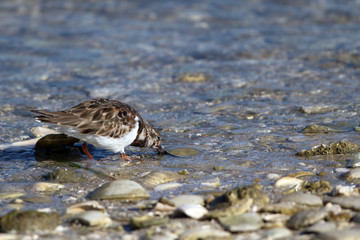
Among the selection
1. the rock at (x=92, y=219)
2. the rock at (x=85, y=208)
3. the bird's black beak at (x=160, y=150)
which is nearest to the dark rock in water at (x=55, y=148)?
the bird's black beak at (x=160, y=150)

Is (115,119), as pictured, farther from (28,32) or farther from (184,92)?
(28,32)

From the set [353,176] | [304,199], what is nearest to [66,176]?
[304,199]

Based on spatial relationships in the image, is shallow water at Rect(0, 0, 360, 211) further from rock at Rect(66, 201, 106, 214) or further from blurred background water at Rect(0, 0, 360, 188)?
rock at Rect(66, 201, 106, 214)

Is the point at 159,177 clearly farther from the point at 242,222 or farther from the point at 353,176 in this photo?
Result: the point at 353,176

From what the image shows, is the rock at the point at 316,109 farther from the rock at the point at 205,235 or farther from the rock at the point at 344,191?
the rock at the point at 205,235

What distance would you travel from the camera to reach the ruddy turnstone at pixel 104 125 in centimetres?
495

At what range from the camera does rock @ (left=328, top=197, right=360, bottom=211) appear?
3571 mm

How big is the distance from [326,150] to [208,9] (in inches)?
383

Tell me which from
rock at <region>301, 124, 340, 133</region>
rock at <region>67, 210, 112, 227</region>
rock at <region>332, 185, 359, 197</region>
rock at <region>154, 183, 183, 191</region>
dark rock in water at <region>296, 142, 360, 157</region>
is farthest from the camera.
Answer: rock at <region>301, 124, 340, 133</region>

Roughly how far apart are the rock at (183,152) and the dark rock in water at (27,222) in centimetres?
212

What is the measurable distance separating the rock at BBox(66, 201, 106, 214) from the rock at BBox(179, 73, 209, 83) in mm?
5051

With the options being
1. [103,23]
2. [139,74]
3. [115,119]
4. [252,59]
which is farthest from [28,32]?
[115,119]

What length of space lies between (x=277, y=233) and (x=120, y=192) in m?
1.32

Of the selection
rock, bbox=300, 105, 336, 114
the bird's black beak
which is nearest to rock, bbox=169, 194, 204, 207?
the bird's black beak
